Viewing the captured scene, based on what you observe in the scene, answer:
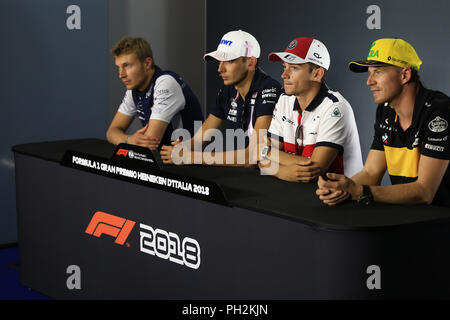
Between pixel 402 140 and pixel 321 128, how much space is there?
1.43 ft

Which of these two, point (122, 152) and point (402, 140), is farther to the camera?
point (122, 152)

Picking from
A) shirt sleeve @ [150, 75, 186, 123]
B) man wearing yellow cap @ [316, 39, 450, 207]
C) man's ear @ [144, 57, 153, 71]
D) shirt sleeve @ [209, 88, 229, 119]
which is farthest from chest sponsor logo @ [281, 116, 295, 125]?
man's ear @ [144, 57, 153, 71]

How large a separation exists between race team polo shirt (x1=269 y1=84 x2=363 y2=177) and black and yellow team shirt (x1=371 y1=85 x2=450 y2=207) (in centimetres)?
24

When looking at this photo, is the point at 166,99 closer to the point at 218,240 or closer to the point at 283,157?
the point at 283,157

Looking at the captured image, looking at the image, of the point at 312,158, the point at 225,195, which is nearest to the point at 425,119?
the point at 312,158

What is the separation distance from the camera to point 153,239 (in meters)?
2.67

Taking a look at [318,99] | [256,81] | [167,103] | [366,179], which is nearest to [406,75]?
[366,179]

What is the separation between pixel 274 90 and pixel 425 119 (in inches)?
40.1

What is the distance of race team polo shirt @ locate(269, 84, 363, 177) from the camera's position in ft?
9.15

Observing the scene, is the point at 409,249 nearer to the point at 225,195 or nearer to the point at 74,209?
the point at 225,195

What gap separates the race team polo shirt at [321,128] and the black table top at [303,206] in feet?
0.75

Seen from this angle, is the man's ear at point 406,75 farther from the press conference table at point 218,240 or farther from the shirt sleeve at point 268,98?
the shirt sleeve at point 268,98

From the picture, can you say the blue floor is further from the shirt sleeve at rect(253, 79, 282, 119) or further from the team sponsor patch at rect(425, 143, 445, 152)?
the team sponsor patch at rect(425, 143, 445, 152)

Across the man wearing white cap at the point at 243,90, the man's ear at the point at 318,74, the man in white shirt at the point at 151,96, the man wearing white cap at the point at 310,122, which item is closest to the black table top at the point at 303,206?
the man wearing white cap at the point at 310,122
